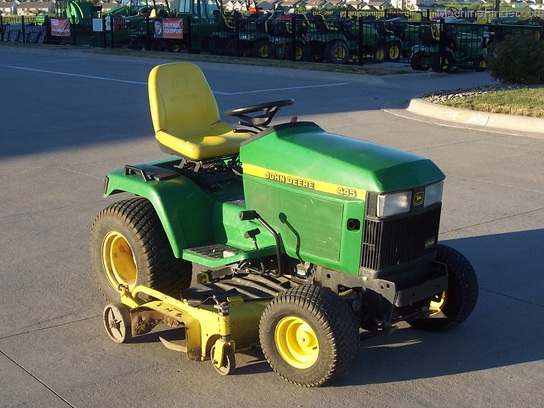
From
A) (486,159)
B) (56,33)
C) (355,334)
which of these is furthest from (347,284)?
(56,33)

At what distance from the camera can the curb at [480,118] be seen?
12250 mm

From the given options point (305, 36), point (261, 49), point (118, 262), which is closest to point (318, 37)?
point (305, 36)

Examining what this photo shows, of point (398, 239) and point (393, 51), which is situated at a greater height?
point (398, 239)

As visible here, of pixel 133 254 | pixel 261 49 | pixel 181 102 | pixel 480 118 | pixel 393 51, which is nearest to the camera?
pixel 133 254

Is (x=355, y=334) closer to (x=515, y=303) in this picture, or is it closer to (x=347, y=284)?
(x=347, y=284)

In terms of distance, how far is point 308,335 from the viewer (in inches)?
176

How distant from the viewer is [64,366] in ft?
15.7

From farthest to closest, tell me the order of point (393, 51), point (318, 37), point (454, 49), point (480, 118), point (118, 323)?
1. point (393, 51)
2. point (318, 37)
3. point (454, 49)
4. point (480, 118)
5. point (118, 323)

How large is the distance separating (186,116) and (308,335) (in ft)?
6.23

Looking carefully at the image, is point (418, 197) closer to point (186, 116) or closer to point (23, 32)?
point (186, 116)

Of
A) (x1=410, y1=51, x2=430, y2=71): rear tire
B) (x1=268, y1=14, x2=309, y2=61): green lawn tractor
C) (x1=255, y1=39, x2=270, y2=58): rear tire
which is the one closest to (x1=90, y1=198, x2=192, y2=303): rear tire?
(x1=410, y1=51, x2=430, y2=71): rear tire

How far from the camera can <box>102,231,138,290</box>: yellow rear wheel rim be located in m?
5.51

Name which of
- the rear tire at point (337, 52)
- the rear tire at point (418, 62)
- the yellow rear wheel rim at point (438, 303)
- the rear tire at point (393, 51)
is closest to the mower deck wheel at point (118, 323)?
the yellow rear wheel rim at point (438, 303)

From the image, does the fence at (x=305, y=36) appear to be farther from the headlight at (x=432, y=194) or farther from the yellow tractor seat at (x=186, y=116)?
the headlight at (x=432, y=194)
